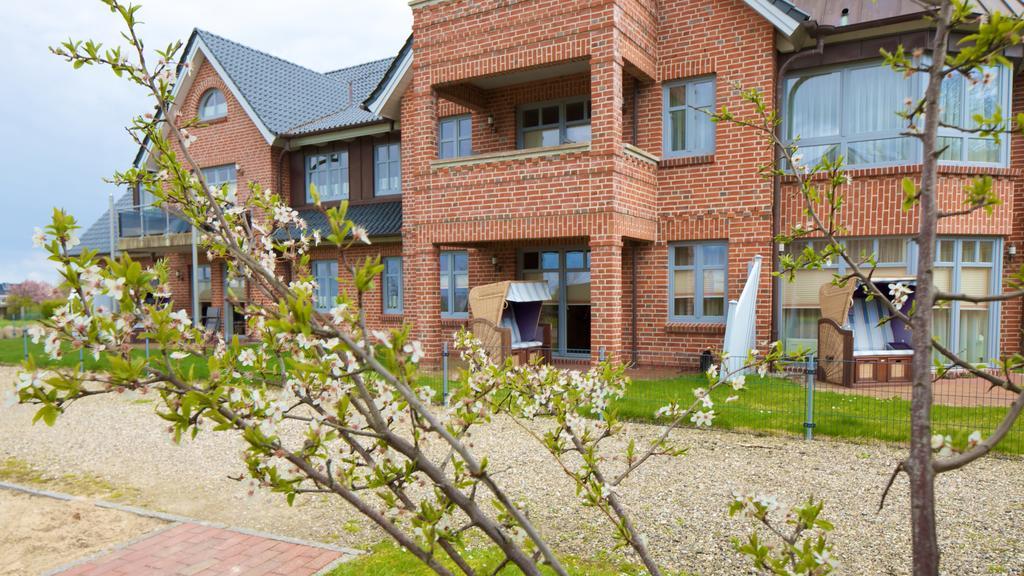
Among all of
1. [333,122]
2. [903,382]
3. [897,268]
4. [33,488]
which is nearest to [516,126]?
[333,122]

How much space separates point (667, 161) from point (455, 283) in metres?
5.48

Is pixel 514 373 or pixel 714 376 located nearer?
pixel 714 376

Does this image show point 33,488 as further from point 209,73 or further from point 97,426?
point 209,73

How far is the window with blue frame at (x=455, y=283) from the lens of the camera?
14.8m

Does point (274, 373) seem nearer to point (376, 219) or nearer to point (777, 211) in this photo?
point (777, 211)

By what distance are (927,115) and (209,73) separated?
839 inches

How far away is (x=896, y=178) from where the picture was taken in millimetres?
11016

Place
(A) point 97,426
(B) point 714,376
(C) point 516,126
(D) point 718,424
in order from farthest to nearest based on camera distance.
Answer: (C) point 516,126 < (A) point 97,426 < (D) point 718,424 < (B) point 714,376

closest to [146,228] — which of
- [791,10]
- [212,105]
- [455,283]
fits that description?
[212,105]

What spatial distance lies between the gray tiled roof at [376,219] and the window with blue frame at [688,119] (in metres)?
6.65

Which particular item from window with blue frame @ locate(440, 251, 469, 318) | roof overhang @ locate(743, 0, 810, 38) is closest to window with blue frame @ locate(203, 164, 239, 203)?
window with blue frame @ locate(440, 251, 469, 318)

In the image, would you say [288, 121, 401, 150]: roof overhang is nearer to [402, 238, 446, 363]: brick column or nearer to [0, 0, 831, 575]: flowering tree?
[402, 238, 446, 363]: brick column

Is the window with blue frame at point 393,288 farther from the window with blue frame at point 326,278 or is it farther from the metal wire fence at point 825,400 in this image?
the metal wire fence at point 825,400

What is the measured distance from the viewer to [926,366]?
1.76m
